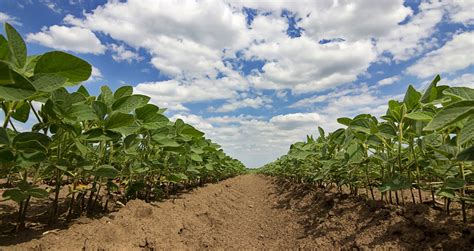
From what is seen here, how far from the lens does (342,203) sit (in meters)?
4.24

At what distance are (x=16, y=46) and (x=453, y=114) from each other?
6.22 ft

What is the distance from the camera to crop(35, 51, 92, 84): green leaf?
145cm

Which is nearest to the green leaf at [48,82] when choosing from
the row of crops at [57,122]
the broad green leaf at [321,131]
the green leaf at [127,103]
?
the row of crops at [57,122]

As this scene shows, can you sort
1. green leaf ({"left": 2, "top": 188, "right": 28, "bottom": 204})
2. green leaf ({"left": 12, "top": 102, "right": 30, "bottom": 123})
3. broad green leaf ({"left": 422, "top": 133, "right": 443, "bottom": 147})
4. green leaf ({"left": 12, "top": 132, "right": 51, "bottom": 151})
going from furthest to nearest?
broad green leaf ({"left": 422, "top": 133, "right": 443, "bottom": 147}), green leaf ({"left": 12, "top": 102, "right": 30, "bottom": 123}), green leaf ({"left": 2, "top": 188, "right": 28, "bottom": 204}), green leaf ({"left": 12, "top": 132, "right": 51, "bottom": 151})

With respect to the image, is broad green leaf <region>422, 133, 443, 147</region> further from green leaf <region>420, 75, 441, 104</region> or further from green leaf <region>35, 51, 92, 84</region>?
green leaf <region>35, 51, 92, 84</region>

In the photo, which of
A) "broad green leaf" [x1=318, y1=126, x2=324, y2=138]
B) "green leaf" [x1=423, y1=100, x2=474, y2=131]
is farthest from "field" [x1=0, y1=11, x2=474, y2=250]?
"broad green leaf" [x1=318, y1=126, x2=324, y2=138]

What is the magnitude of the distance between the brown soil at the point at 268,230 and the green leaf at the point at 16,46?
46.7 inches

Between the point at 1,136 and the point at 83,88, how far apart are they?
124 centimetres

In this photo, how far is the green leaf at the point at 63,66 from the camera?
1447 mm

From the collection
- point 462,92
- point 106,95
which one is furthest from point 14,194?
point 462,92

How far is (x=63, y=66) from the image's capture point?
1.50 meters

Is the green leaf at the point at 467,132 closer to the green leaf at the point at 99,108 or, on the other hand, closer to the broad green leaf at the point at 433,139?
the broad green leaf at the point at 433,139

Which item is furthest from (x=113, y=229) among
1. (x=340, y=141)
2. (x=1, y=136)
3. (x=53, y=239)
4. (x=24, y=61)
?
(x=340, y=141)

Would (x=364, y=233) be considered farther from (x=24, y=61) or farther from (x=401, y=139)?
(x=24, y=61)
